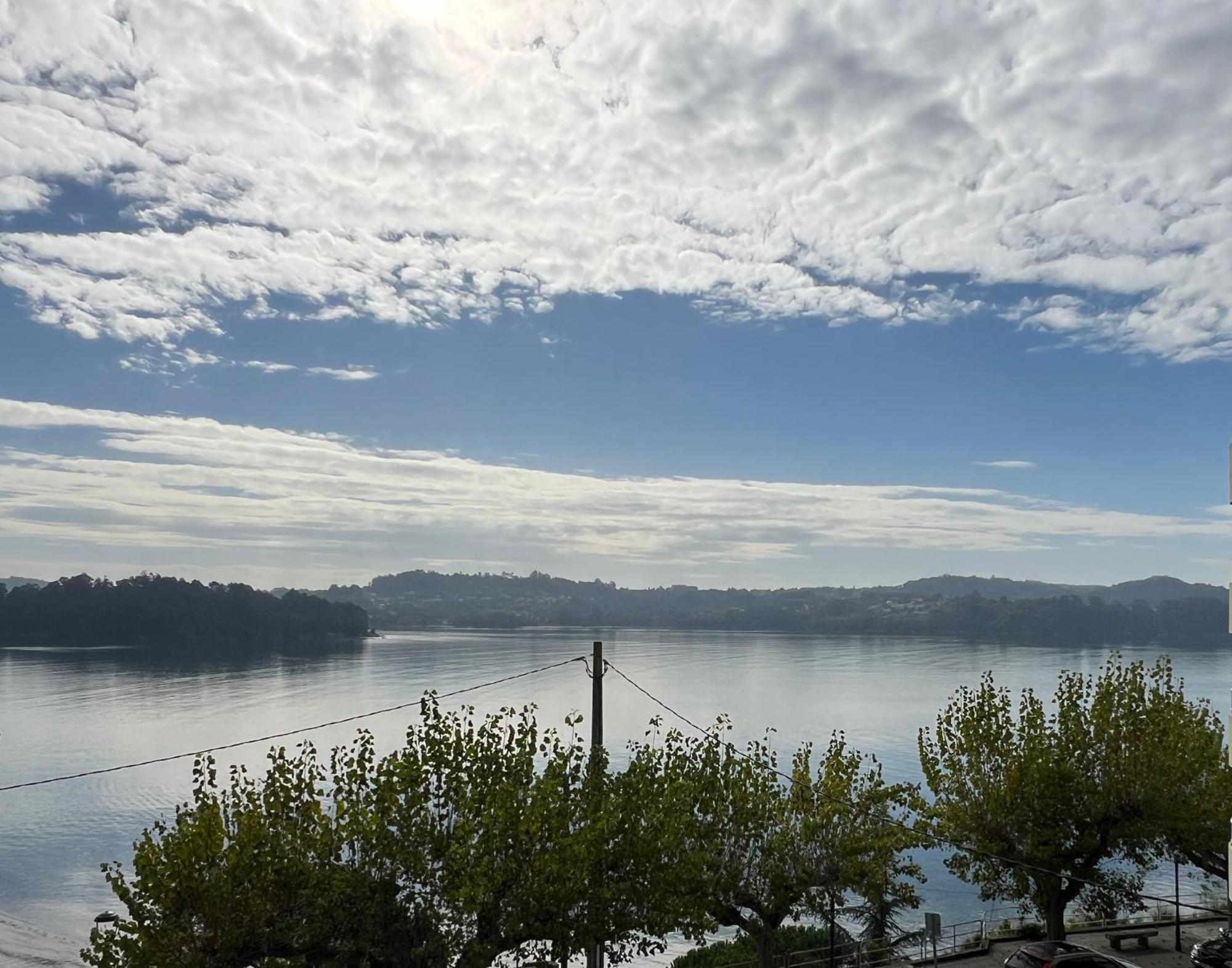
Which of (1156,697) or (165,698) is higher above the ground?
→ (1156,697)

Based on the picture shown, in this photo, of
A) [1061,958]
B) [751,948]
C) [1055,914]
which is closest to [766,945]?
[1061,958]

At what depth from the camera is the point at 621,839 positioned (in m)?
26.8

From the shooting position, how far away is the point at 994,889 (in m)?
36.3

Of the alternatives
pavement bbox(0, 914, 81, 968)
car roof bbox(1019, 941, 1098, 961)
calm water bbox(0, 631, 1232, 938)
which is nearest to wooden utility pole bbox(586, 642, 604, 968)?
car roof bbox(1019, 941, 1098, 961)

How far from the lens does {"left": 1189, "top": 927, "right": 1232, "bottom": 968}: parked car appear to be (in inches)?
1190

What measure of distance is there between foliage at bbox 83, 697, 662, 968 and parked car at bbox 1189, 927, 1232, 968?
19119 mm

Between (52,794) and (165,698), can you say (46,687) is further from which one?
(52,794)

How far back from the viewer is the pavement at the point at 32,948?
51.2 m

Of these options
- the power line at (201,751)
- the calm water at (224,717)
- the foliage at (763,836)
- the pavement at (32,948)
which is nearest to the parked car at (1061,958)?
the foliage at (763,836)

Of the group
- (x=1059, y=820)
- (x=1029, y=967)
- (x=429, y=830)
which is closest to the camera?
(x=429, y=830)

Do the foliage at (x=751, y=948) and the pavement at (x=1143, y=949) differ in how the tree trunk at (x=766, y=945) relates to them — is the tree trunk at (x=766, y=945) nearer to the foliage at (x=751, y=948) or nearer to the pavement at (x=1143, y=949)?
the foliage at (x=751, y=948)

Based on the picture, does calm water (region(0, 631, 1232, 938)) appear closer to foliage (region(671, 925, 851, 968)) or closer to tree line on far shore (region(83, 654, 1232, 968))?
foliage (region(671, 925, 851, 968))

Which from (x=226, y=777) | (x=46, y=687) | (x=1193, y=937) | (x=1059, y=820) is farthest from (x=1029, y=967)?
(x=46, y=687)

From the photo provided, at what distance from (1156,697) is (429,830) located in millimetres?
29782
